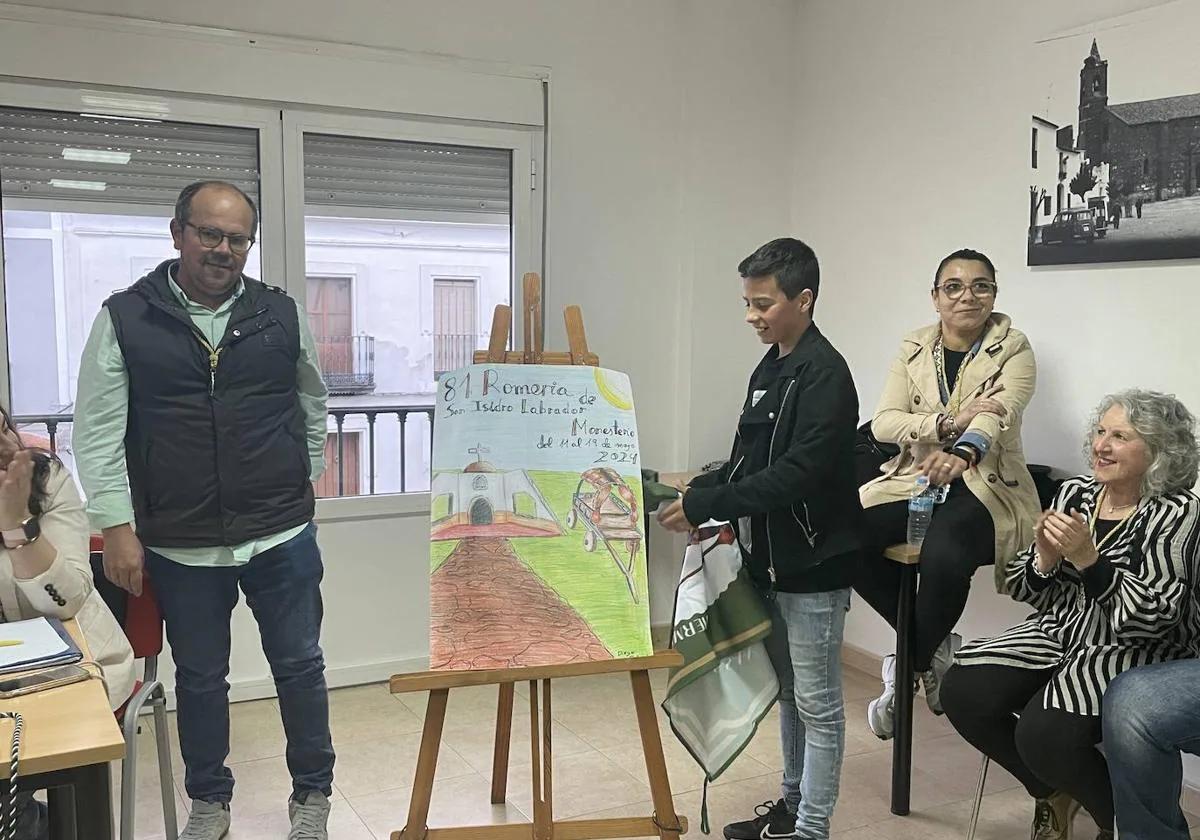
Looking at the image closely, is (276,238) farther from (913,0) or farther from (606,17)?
(913,0)

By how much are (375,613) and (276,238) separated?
1378 mm

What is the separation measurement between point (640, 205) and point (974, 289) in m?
1.53

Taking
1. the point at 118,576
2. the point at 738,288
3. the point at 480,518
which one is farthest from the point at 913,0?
the point at 118,576

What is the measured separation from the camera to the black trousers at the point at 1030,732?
2.20 m

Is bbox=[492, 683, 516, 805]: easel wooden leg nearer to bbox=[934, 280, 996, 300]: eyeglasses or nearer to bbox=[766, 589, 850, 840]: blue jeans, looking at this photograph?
bbox=[766, 589, 850, 840]: blue jeans

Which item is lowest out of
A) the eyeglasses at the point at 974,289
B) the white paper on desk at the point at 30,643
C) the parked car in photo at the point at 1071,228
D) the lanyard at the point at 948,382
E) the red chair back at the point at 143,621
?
the red chair back at the point at 143,621

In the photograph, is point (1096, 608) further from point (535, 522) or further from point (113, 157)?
point (113, 157)

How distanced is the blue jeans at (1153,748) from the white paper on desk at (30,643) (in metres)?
2.00

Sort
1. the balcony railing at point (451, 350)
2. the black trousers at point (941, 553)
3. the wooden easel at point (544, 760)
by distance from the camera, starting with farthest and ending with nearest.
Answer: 1. the balcony railing at point (451, 350)
2. the black trousers at point (941, 553)
3. the wooden easel at point (544, 760)

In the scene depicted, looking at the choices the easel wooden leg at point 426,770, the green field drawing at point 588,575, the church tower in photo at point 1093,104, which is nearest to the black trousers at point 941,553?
the green field drawing at point 588,575

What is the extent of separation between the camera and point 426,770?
2.10 metres

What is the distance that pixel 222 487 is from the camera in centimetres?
237

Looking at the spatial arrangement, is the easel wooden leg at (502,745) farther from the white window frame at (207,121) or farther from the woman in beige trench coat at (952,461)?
the white window frame at (207,121)

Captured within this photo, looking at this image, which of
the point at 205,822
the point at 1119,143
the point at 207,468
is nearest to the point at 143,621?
the point at 207,468
